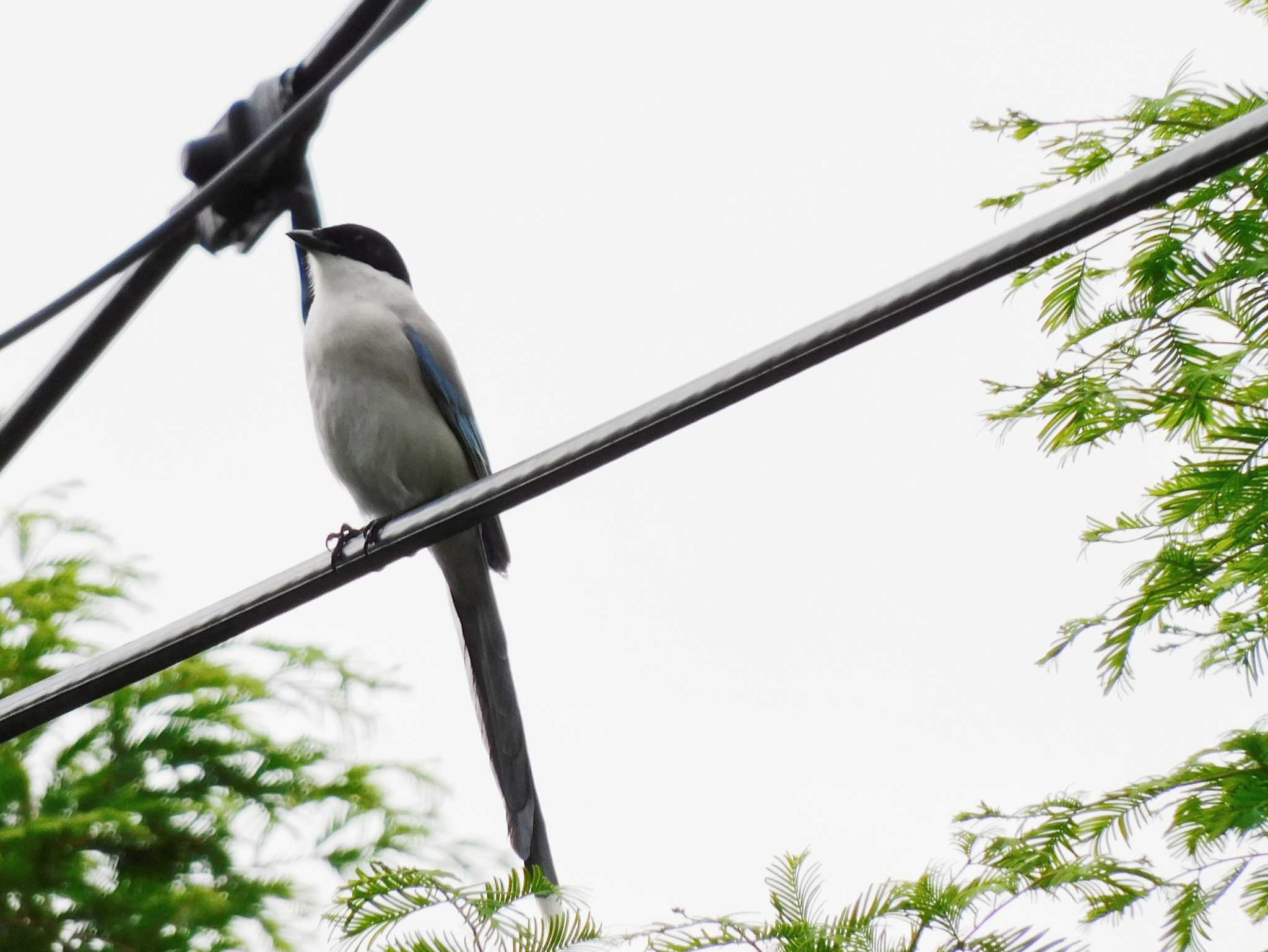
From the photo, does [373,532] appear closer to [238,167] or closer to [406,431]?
[238,167]

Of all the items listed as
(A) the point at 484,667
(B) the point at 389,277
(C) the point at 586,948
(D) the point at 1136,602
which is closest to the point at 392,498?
(A) the point at 484,667

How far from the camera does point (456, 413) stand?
4500 millimetres

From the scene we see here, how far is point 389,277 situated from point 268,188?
2.19 metres

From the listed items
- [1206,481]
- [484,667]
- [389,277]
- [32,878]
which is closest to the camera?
[1206,481]

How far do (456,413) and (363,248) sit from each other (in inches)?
34.9

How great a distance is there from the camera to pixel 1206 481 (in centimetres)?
308

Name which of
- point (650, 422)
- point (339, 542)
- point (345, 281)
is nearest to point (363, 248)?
point (345, 281)

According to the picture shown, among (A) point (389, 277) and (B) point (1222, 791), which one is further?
(A) point (389, 277)

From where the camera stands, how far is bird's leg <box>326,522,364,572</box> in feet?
8.30

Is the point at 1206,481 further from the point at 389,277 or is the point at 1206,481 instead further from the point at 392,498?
the point at 389,277

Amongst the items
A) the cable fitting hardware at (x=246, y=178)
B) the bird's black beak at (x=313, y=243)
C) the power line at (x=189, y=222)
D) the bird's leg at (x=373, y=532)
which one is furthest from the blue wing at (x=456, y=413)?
the cable fitting hardware at (x=246, y=178)

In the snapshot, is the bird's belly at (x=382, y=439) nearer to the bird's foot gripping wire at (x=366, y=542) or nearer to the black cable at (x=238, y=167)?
the bird's foot gripping wire at (x=366, y=542)

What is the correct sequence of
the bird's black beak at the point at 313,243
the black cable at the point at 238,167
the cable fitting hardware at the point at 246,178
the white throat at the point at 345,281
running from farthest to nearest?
the white throat at the point at 345,281, the bird's black beak at the point at 313,243, the cable fitting hardware at the point at 246,178, the black cable at the point at 238,167

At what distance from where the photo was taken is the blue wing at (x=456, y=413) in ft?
14.6
